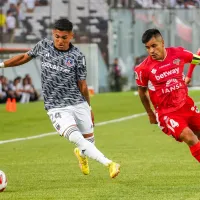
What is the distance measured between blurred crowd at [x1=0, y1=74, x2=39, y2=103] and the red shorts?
78.4ft

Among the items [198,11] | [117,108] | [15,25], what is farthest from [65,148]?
[198,11]

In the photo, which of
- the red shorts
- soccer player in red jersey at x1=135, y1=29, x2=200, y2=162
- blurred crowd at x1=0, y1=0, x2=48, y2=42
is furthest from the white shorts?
blurred crowd at x1=0, y1=0, x2=48, y2=42

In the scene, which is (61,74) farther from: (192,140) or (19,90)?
(19,90)

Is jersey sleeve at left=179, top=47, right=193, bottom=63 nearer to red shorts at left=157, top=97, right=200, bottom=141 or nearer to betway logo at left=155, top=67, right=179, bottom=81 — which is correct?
betway logo at left=155, top=67, right=179, bottom=81

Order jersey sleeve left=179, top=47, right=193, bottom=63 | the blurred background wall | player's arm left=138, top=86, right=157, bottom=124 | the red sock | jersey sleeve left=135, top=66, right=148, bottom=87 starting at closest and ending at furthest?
the red sock → jersey sleeve left=135, top=66, right=148, bottom=87 → player's arm left=138, top=86, right=157, bottom=124 → jersey sleeve left=179, top=47, right=193, bottom=63 → the blurred background wall

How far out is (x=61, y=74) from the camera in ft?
39.4

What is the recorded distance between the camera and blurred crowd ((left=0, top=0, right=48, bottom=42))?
136 ft

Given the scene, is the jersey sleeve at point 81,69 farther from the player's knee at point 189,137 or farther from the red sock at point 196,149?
the red sock at point 196,149

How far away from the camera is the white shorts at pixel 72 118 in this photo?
39.4ft

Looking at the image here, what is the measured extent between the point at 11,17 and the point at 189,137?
103 feet

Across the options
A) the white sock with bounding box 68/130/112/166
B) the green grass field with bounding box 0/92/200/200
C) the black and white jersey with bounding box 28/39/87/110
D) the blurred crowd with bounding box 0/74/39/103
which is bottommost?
the blurred crowd with bounding box 0/74/39/103

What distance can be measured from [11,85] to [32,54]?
24425mm

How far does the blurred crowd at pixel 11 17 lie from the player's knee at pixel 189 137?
30553mm

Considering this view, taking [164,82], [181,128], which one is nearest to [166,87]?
[164,82]
